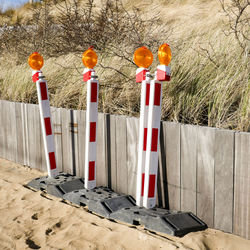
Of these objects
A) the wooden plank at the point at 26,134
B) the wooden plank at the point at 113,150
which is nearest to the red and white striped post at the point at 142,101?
the wooden plank at the point at 113,150

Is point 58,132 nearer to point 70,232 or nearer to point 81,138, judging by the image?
point 81,138

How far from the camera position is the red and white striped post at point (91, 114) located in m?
3.84

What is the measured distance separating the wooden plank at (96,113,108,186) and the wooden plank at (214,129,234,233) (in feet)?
4.95

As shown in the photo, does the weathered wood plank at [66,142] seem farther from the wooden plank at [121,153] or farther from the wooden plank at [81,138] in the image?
the wooden plank at [121,153]

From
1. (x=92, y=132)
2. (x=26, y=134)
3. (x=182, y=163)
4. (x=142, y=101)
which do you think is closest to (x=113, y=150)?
(x=92, y=132)

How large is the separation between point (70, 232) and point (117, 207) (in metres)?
0.54

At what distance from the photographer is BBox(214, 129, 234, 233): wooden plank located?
2.80m

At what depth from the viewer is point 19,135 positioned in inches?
222

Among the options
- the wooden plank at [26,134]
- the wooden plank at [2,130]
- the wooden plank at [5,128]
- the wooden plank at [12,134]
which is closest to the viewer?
the wooden plank at [26,134]

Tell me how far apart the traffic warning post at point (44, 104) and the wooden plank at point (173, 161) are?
5.44 ft

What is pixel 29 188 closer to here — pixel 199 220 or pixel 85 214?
pixel 85 214

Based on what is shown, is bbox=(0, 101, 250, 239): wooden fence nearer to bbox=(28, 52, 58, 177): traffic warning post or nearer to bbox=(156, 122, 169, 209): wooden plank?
bbox=(156, 122, 169, 209): wooden plank

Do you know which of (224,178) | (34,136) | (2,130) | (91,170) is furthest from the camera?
(2,130)

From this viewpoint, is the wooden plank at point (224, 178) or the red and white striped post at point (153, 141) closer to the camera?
the wooden plank at point (224, 178)
